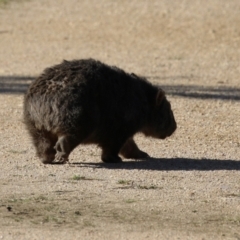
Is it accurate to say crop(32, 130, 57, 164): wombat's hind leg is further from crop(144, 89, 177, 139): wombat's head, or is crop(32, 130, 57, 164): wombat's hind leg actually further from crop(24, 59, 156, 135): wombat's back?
crop(144, 89, 177, 139): wombat's head

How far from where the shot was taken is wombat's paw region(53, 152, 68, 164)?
9945mm

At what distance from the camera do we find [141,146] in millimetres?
11555

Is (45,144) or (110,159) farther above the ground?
(45,144)

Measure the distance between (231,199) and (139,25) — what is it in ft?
48.4

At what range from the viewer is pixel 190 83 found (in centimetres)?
1628

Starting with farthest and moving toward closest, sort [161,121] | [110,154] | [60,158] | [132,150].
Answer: [161,121] → [132,150] → [110,154] → [60,158]

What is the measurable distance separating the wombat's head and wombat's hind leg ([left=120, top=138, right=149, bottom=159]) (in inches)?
13.9

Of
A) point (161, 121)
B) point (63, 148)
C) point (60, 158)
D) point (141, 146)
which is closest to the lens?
point (63, 148)

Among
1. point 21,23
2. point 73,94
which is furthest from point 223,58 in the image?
point 73,94

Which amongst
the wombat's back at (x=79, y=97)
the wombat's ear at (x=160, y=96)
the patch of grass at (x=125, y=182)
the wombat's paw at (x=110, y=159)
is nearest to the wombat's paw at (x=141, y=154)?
the wombat's paw at (x=110, y=159)

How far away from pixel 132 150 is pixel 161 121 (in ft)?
1.89

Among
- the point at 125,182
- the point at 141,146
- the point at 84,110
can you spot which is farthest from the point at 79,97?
the point at 141,146

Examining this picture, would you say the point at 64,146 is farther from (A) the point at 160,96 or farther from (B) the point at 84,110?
(A) the point at 160,96

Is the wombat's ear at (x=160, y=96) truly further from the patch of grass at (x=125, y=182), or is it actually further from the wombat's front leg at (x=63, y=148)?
the patch of grass at (x=125, y=182)
